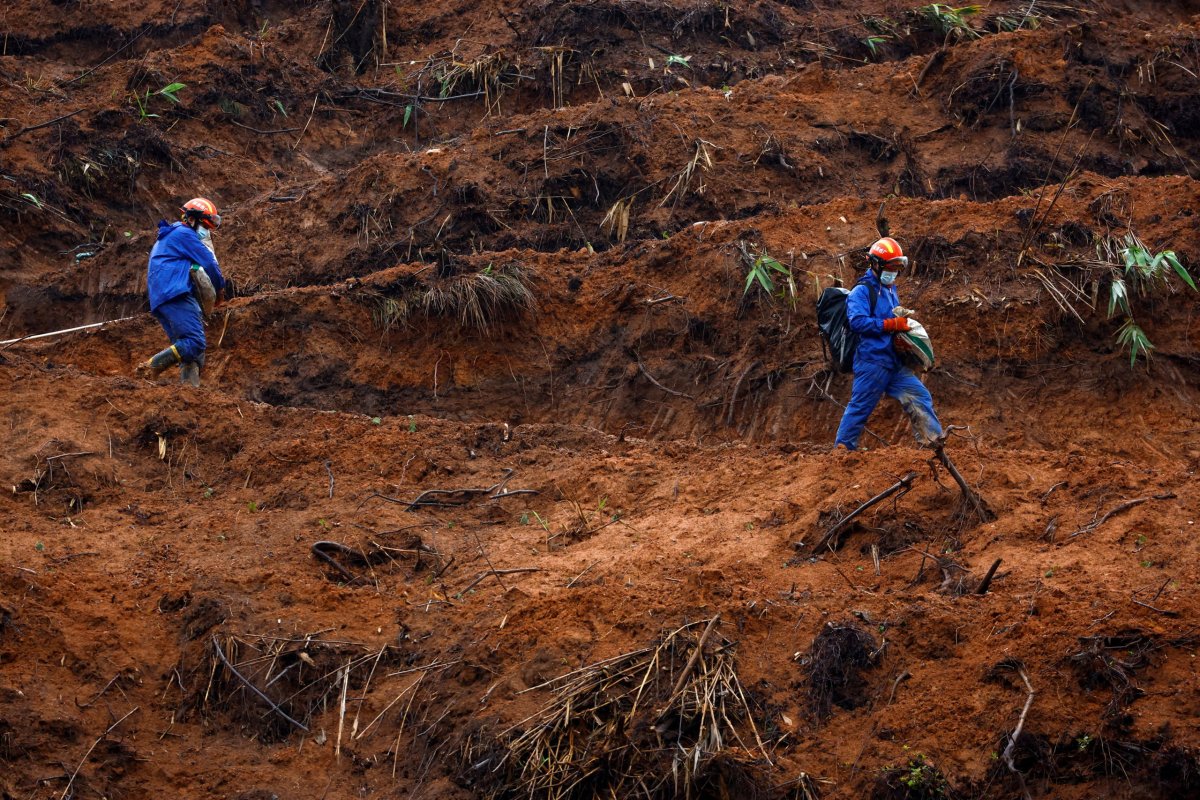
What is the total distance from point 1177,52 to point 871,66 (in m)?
2.97

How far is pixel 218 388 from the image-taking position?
36.1 ft

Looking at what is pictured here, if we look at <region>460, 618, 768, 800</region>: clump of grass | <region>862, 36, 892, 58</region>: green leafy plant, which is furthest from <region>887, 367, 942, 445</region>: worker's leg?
<region>862, 36, 892, 58</region>: green leafy plant

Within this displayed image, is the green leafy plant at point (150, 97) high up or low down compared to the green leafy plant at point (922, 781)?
down

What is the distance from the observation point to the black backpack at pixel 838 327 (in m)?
8.83

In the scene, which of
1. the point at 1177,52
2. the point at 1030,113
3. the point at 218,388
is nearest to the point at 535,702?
the point at 218,388

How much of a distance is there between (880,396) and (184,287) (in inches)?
197

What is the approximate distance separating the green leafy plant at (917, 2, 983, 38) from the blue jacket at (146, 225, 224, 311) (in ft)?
27.7

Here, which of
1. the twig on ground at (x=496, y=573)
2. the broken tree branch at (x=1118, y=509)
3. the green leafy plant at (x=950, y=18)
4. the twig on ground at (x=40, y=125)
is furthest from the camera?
the green leafy plant at (x=950, y=18)

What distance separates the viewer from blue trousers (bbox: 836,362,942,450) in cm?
866

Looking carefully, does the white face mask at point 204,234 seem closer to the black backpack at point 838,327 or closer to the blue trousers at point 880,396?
the black backpack at point 838,327

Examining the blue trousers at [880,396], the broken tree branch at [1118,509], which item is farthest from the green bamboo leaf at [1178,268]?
the broken tree branch at [1118,509]

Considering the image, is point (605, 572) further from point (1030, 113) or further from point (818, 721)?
point (1030, 113)

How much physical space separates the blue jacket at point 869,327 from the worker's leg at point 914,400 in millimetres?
106

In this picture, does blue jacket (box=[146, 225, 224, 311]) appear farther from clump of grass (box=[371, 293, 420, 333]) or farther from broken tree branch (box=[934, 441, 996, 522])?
broken tree branch (box=[934, 441, 996, 522])
